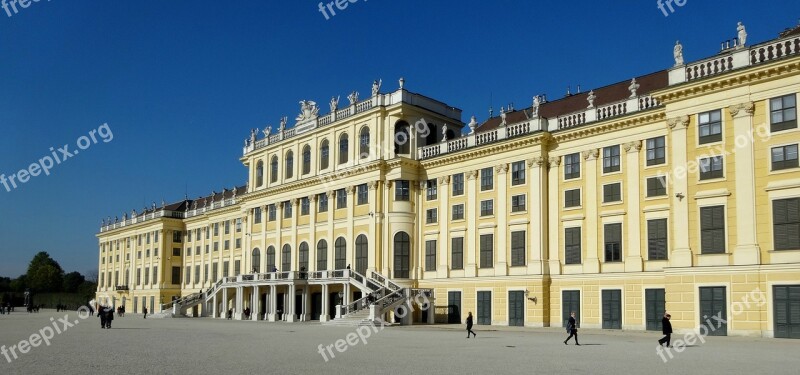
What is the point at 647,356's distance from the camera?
2309 centimetres

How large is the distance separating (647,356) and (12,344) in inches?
891

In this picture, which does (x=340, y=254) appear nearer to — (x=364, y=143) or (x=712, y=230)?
(x=364, y=143)

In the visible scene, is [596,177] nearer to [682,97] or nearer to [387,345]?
[682,97]

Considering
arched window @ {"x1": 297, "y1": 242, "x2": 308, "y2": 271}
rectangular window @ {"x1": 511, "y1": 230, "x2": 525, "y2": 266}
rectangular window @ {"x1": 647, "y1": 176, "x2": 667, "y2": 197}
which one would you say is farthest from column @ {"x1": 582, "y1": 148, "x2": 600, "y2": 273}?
arched window @ {"x1": 297, "y1": 242, "x2": 308, "y2": 271}

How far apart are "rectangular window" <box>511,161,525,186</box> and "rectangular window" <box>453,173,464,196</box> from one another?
455cm

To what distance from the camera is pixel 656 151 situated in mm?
39844

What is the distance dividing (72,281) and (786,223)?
534 ft

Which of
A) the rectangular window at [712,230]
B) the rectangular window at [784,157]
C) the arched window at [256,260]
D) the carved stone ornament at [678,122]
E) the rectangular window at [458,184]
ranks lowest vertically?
the arched window at [256,260]

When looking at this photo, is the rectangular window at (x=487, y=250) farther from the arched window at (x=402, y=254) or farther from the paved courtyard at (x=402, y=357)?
the paved courtyard at (x=402, y=357)

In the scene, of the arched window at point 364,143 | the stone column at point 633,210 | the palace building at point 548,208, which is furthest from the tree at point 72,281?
the stone column at point 633,210

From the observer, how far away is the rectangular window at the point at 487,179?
48.6 m

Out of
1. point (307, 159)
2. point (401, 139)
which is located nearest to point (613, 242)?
point (401, 139)

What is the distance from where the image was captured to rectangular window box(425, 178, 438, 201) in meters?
52.8

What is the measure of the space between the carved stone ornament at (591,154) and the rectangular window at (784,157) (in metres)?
11.0
